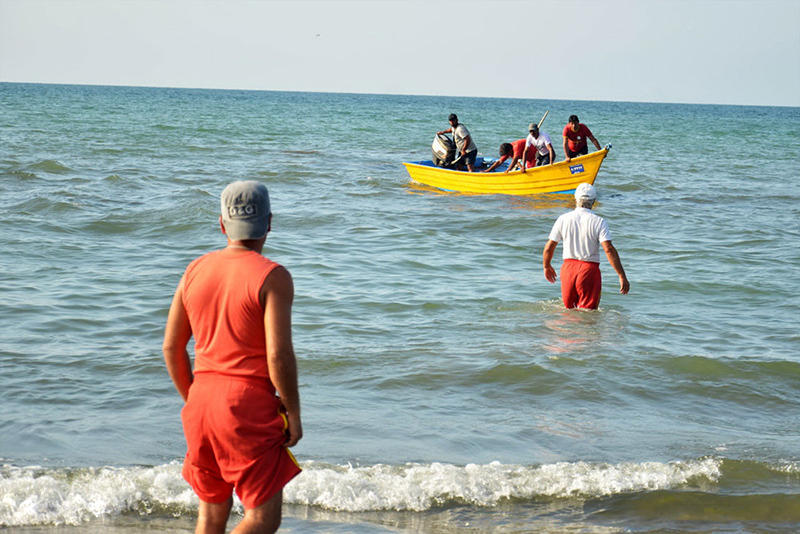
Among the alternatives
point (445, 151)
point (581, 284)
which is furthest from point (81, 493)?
point (445, 151)

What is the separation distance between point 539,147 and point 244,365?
15.6 metres

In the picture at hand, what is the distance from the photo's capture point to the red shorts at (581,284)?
8297 mm

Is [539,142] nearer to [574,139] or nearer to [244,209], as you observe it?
[574,139]

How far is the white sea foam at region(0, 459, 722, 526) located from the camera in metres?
4.56

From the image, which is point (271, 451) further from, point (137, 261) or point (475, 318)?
point (137, 261)

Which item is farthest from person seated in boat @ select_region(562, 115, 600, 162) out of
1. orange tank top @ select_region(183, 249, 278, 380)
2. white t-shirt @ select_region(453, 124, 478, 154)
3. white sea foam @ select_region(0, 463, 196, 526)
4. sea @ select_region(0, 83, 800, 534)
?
orange tank top @ select_region(183, 249, 278, 380)

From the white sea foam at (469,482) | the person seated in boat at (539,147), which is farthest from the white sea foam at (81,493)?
the person seated in boat at (539,147)

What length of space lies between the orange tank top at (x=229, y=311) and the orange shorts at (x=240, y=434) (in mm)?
56

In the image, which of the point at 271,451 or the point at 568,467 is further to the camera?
the point at 568,467

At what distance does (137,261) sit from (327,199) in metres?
7.54

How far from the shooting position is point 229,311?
3.00 metres

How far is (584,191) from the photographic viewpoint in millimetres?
8109

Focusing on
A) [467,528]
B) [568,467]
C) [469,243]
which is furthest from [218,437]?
[469,243]

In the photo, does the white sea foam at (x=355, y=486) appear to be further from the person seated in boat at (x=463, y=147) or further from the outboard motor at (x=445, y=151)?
the outboard motor at (x=445, y=151)
